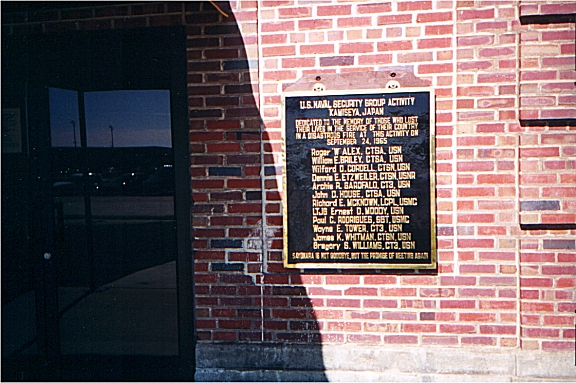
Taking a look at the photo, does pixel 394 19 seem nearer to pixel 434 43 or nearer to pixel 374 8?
pixel 374 8

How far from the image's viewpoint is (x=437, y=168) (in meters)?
3.37

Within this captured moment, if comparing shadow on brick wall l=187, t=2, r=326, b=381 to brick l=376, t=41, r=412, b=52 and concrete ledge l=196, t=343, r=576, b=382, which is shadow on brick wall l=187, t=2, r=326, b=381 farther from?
brick l=376, t=41, r=412, b=52

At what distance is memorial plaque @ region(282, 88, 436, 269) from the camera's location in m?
3.37

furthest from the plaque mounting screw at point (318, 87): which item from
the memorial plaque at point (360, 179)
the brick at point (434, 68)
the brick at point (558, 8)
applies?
the brick at point (558, 8)

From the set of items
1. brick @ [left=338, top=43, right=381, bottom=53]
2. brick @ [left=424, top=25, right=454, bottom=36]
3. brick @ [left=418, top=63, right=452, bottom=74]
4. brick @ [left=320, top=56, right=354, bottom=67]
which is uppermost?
brick @ [left=424, top=25, right=454, bottom=36]

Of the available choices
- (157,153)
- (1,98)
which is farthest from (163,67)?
(1,98)

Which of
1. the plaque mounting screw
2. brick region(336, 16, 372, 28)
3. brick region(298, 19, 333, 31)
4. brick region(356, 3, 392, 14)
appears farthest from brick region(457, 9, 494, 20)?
the plaque mounting screw

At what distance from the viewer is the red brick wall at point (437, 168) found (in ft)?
10.6

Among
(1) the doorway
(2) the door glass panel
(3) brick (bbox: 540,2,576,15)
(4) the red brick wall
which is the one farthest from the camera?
(2) the door glass panel

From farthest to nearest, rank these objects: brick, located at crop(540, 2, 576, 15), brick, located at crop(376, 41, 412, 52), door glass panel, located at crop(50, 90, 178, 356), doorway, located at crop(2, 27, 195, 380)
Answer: door glass panel, located at crop(50, 90, 178, 356), doorway, located at crop(2, 27, 195, 380), brick, located at crop(376, 41, 412, 52), brick, located at crop(540, 2, 576, 15)

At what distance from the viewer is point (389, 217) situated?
3436 mm

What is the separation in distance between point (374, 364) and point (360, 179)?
1391 millimetres

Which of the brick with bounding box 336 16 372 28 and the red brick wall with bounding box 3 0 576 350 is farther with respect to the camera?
the brick with bounding box 336 16 372 28

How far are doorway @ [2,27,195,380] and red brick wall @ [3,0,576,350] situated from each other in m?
0.19
